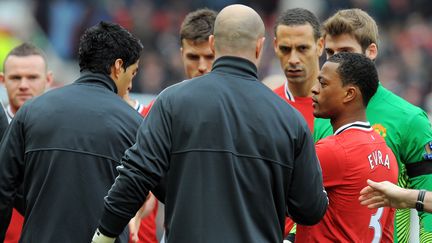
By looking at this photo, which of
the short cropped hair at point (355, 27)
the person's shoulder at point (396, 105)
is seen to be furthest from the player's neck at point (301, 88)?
the person's shoulder at point (396, 105)

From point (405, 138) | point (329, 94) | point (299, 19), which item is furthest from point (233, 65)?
point (299, 19)

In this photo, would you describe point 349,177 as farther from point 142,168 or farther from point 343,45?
point 343,45

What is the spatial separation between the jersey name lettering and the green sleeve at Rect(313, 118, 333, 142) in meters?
0.81

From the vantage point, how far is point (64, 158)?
22.5 feet

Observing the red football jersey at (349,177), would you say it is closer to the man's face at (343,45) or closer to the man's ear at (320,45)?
the man's face at (343,45)

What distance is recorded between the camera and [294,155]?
6406mm

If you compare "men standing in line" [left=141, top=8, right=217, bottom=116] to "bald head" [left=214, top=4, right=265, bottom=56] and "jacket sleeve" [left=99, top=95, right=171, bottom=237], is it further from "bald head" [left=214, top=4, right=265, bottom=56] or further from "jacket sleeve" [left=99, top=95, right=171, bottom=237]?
"jacket sleeve" [left=99, top=95, right=171, bottom=237]

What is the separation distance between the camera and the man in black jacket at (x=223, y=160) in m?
6.20

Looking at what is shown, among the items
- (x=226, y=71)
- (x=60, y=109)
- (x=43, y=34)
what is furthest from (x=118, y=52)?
(x=43, y=34)

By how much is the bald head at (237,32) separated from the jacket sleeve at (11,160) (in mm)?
1385

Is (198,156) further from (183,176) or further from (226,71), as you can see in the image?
(226,71)

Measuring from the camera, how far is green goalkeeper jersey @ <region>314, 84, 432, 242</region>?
7.52 metres

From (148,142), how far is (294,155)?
84 centimetres

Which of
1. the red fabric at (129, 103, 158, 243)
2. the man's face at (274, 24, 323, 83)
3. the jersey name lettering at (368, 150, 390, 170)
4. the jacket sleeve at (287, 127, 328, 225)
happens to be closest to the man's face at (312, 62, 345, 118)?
the jersey name lettering at (368, 150, 390, 170)
